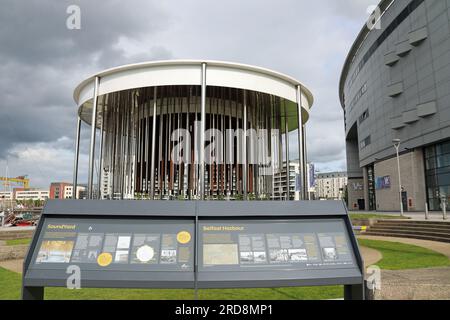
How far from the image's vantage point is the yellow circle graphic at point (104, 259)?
4.71 m

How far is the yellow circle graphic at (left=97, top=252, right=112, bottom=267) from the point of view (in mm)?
4711

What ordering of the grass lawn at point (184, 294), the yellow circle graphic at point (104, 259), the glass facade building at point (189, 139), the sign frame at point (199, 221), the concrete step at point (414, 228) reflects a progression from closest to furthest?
the sign frame at point (199, 221)
the yellow circle graphic at point (104, 259)
the grass lawn at point (184, 294)
the glass facade building at point (189, 139)
the concrete step at point (414, 228)

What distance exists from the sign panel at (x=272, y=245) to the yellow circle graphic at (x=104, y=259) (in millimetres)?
1285

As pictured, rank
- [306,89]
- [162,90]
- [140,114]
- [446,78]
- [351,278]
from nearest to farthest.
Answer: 1. [351,278]
2. [306,89]
3. [162,90]
4. [140,114]
5. [446,78]

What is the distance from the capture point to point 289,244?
4.99 m

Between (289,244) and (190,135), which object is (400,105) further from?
(289,244)

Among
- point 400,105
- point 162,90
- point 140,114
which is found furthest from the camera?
point 400,105

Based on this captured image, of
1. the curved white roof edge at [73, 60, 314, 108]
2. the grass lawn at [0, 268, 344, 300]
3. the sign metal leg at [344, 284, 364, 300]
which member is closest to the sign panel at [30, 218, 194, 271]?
the grass lawn at [0, 268, 344, 300]

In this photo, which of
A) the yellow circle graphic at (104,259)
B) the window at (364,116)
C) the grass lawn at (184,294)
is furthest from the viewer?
the window at (364,116)

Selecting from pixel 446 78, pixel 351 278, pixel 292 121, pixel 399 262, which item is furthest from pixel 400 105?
pixel 351 278

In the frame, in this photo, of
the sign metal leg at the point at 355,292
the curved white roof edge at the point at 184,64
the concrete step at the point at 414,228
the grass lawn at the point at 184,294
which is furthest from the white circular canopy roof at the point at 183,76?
the concrete step at the point at 414,228

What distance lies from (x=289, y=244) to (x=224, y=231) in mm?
980

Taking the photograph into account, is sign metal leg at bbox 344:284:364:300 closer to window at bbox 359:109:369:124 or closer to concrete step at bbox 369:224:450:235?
concrete step at bbox 369:224:450:235

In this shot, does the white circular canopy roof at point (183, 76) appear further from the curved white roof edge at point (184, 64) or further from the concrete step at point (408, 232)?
the concrete step at point (408, 232)
